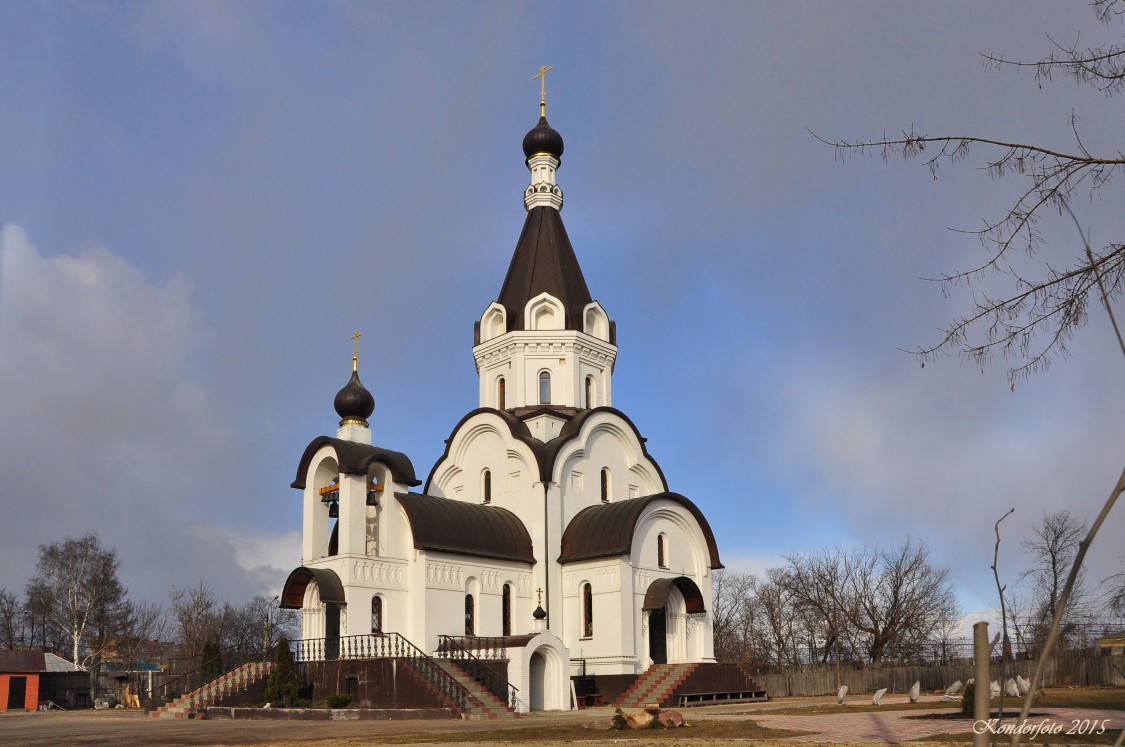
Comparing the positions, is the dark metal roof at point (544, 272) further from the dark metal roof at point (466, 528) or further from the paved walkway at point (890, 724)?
the paved walkway at point (890, 724)

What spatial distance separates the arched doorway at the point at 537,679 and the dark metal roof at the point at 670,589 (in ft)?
12.3

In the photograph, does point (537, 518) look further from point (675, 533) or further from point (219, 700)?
point (219, 700)

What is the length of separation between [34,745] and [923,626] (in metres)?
35.3

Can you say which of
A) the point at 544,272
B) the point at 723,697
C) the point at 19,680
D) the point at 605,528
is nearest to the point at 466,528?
the point at 605,528

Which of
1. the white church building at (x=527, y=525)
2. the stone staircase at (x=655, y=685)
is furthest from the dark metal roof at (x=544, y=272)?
the stone staircase at (x=655, y=685)

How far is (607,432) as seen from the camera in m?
31.0

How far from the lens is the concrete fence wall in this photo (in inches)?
1107

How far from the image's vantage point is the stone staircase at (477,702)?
66.4 ft

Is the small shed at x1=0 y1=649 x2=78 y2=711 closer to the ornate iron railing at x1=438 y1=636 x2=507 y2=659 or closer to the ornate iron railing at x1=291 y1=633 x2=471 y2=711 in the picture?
the ornate iron railing at x1=291 y1=633 x2=471 y2=711

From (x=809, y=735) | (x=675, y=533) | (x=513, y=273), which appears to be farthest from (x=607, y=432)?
(x=809, y=735)

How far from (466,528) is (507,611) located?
2.58 m

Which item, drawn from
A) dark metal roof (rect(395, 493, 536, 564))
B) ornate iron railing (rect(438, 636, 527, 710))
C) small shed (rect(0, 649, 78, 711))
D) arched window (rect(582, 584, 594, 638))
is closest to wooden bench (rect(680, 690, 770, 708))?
arched window (rect(582, 584, 594, 638))

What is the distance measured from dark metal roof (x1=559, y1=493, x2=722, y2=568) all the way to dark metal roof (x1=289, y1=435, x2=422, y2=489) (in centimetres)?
454

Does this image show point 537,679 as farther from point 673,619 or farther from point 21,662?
point 21,662
